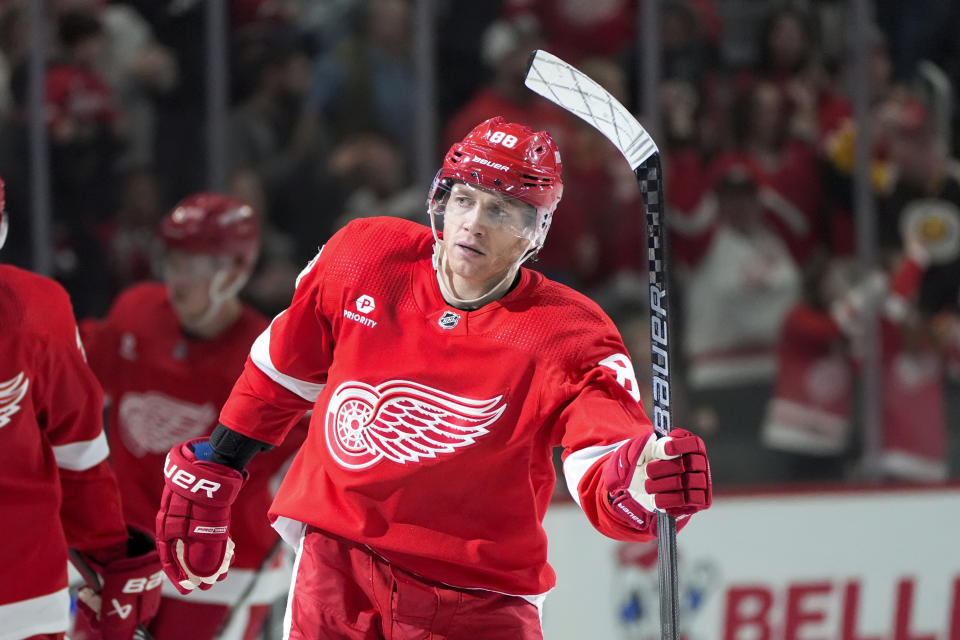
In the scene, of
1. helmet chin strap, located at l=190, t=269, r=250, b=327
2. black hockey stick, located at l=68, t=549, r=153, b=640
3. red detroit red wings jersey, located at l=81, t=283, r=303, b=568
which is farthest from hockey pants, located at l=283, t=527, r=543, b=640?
helmet chin strap, located at l=190, t=269, r=250, b=327

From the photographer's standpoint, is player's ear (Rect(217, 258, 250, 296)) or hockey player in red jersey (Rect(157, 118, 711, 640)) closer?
hockey player in red jersey (Rect(157, 118, 711, 640))

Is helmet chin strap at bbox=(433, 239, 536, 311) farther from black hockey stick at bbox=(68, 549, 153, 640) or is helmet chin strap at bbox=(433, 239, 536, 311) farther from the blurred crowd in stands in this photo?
the blurred crowd in stands

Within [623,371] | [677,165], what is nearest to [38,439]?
[623,371]

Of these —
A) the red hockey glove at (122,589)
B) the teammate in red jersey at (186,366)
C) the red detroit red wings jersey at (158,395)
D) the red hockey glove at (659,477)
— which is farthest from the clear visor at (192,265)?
the red hockey glove at (659,477)

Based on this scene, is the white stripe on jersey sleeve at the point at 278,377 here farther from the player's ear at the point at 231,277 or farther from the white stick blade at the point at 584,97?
the player's ear at the point at 231,277

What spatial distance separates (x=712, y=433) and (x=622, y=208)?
0.91m

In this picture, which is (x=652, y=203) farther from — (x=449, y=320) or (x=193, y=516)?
(x=193, y=516)

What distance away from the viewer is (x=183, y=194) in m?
4.79

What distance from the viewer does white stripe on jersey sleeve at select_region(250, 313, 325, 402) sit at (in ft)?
7.18

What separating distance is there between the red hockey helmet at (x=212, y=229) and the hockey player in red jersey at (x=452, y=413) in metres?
1.15

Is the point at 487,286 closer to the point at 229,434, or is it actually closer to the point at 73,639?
the point at 229,434

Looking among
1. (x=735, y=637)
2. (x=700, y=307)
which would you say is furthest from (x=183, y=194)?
(x=735, y=637)

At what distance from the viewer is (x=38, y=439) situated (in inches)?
90.5

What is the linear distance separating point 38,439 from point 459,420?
2.57 feet
